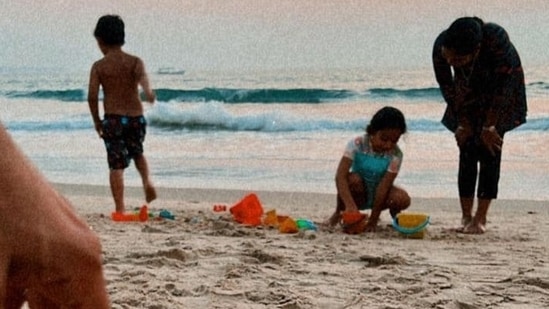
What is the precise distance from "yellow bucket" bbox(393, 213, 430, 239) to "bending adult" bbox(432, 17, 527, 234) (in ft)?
1.05

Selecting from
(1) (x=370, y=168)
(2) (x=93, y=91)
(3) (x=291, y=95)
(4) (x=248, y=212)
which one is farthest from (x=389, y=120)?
(3) (x=291, y=95)

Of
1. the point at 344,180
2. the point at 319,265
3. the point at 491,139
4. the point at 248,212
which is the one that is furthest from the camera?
the point at 248,212

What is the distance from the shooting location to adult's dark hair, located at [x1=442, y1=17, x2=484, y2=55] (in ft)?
15.1

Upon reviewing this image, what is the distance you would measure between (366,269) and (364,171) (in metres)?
1.58

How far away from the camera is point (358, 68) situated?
→ 2220cm

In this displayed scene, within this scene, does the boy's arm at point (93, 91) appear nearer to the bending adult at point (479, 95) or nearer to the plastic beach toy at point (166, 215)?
the plastic beach toy at point (166, 215)

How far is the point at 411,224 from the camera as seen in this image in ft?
16.3

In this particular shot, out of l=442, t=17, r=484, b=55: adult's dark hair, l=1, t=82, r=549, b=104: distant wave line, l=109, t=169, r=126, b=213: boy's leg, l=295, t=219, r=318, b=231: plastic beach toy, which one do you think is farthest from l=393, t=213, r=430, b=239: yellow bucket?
l=1, t=82, r=549, b=104: distant wave line

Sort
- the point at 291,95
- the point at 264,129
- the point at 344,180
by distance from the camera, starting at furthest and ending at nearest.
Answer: the point at 291,95 < the point at 264,129 < the point at 344,180

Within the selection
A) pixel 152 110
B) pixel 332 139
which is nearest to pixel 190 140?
pixel 332 139

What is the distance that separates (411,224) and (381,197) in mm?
254

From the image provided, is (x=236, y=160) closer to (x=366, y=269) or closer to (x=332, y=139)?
(x=332, y=139)

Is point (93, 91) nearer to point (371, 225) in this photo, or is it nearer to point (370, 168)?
point (370, 168)

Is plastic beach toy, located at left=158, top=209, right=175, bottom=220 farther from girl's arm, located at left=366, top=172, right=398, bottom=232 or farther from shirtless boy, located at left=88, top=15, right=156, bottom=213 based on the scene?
girl's arm, located at left=366, top=172, right=398, bottom=232
